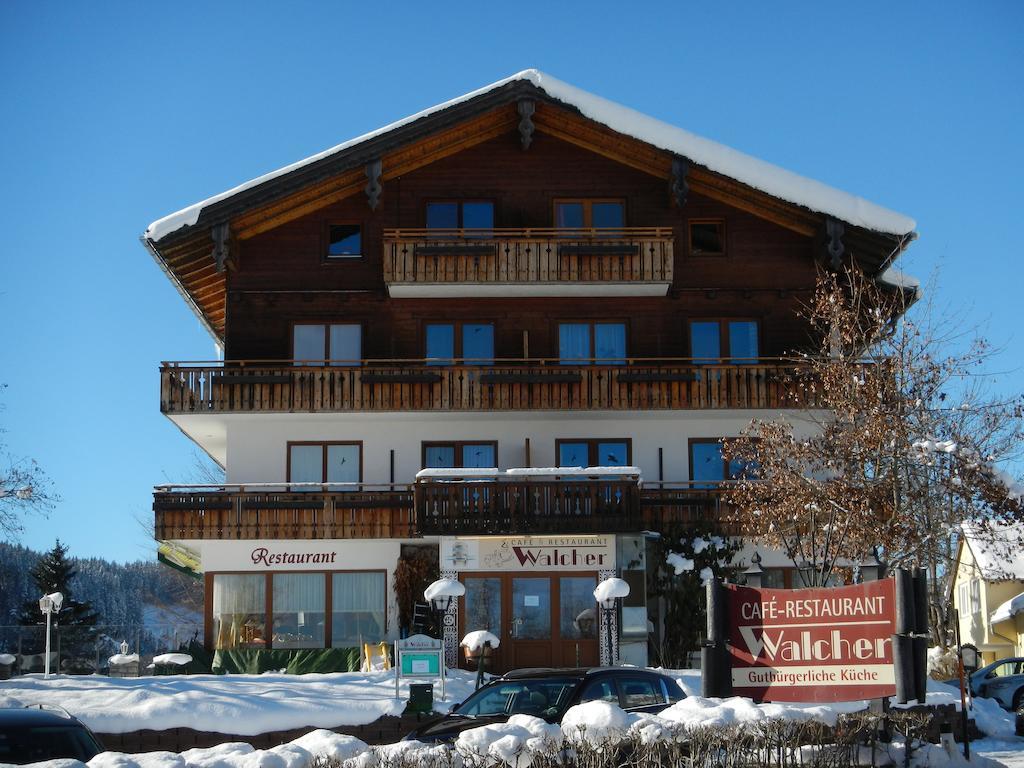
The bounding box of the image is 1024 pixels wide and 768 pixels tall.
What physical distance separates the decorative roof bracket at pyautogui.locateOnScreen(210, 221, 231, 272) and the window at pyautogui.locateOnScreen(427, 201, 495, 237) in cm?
463

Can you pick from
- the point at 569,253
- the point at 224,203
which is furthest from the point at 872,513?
the point at 224,203

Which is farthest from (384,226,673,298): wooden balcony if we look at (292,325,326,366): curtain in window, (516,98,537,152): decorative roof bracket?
(516,98,537,152): decorative roof bracket

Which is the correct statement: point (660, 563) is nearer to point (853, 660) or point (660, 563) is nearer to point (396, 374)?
point (396, 374)

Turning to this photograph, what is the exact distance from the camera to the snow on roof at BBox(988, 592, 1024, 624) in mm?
45109

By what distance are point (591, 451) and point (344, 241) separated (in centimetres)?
751

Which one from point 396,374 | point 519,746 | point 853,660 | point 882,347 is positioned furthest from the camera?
point 396,374

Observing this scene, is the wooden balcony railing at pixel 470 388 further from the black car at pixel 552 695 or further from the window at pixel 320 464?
the black car at pixel 552 695

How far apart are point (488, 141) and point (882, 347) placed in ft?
34.7

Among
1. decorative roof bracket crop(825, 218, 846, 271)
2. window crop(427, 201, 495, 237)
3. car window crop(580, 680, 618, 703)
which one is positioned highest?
window crop(427, 201, 495, 237)

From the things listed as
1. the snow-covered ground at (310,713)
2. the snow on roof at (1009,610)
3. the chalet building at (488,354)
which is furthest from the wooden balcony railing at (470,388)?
the snow on roof at (1009,610)

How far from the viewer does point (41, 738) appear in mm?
11891

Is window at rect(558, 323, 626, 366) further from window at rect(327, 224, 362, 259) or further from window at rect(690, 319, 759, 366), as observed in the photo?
window at rect(327, 224, 362, 259)

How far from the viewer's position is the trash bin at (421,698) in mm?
21875

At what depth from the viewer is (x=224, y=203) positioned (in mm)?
31828
